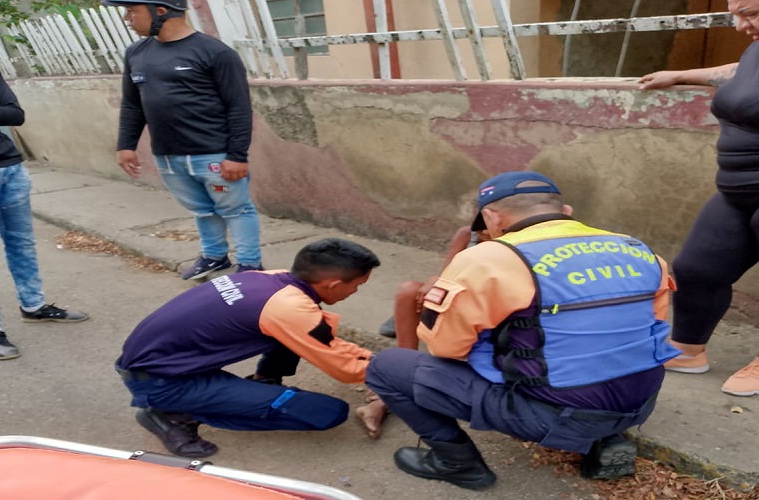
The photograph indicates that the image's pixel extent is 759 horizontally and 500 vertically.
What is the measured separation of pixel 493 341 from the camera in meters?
2.30

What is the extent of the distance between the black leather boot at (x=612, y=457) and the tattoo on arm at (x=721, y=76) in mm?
1563

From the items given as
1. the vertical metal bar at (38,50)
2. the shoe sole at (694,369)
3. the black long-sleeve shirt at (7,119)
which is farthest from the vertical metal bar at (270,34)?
the vertical metal bar at (38,50)

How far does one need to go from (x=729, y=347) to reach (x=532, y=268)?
161cm

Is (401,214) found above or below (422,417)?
below

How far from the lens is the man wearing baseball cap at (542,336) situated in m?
2.15

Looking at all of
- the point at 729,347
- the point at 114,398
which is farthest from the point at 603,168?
the point at 114,398

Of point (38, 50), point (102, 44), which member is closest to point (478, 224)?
point (102, 44)

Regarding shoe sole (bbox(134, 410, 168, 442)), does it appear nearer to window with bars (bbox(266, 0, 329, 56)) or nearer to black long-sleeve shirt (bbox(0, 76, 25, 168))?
black long-sleeve shirt (bbox(0, 76, 25, 168))

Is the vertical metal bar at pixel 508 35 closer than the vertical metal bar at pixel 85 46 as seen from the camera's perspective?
Yes

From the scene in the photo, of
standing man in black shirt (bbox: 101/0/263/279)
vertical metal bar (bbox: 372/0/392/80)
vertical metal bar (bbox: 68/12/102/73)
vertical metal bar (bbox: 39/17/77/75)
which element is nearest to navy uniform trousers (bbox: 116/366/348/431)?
standing man in black shirt (bbox: 101/0/263/279)

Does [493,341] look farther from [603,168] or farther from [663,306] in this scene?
[603,168]

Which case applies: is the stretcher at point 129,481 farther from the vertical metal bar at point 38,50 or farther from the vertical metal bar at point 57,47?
the vertical metal bar at point 38,50

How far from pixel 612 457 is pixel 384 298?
1.85 m

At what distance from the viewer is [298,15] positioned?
22.0 feet
